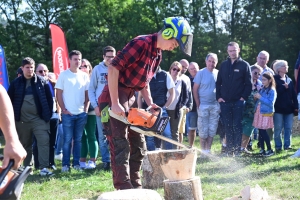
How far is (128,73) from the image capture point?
513 cm

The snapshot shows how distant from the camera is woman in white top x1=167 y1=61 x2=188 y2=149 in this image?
913 centimetres

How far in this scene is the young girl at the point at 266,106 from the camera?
9.16 metres

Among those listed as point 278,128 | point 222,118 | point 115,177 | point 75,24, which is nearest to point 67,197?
point 115,177

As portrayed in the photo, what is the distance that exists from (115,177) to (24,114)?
3.26 meters

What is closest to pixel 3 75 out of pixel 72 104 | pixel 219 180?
pixel 72 104

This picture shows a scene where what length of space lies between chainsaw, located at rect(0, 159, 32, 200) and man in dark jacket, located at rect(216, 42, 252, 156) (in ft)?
22.1

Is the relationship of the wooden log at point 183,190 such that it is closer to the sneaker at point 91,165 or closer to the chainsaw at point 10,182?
the chainsaw at point 10,182

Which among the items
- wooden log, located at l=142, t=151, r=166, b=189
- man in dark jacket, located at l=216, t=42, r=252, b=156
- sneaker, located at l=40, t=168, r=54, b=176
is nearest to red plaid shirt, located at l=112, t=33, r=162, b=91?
wooden log, located at l=142, t=151, r=166, b=189

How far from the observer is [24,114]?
7.91 metres

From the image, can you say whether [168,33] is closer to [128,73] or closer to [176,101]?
[128,73]

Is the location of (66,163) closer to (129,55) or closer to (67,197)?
(67,197)

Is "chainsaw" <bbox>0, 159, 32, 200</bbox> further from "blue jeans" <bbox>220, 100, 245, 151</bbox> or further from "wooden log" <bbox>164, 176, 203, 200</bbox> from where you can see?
"blue jeans" <bbox>220, 100, 245, 151</bbox>

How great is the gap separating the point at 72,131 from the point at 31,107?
85cm

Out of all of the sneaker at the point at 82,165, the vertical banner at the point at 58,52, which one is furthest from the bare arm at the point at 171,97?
the vertical banner at the point at 58,52
